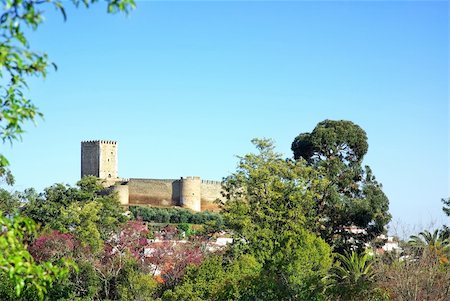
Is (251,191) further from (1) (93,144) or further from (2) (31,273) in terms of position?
(1) (93,144)

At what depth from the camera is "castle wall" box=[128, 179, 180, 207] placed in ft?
259

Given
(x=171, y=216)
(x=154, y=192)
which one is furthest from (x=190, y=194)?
(x=171, y=216)

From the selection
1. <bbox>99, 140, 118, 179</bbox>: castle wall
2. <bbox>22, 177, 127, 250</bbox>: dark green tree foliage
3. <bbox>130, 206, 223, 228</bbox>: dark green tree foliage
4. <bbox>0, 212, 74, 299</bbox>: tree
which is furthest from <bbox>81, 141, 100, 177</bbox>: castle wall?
<bbox>0, 212, 74, 299</bbox>: tree

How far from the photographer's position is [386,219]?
3344 cm

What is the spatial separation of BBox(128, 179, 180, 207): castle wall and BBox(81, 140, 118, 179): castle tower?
552 centimetres

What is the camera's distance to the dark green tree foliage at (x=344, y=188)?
32531 mm

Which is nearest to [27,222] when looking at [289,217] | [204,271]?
[204,271]

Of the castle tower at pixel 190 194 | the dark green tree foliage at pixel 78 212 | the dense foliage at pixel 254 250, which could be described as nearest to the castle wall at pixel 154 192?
the castle tower at pixel 190 194

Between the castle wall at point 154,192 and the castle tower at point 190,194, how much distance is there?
0.76 metres

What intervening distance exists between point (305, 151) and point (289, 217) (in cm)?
934

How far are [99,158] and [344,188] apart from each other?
54.1 m

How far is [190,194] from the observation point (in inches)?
3113

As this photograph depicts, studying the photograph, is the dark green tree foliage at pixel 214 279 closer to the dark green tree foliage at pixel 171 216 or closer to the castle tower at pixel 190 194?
the dark green tree foliage at pixel 171 216

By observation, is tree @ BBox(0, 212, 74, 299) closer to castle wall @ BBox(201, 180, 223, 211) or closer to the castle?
the castle
